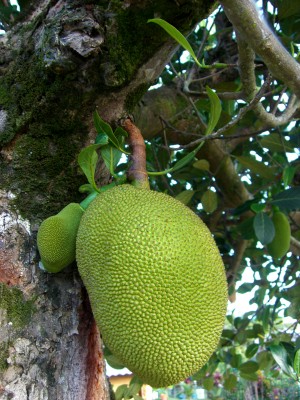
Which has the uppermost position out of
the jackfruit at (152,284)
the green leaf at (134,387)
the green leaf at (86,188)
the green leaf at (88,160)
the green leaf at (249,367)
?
the green leaf at (88,160)

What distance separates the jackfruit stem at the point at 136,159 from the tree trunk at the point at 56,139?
46mm

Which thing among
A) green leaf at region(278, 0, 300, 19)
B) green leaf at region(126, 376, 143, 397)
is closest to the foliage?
green leaf at region(278, 0, 300, 19)

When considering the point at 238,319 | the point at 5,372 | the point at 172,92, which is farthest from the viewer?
the point at 238,319

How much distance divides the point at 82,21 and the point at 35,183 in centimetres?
32

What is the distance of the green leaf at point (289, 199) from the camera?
157 cm

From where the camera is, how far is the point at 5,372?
74cm

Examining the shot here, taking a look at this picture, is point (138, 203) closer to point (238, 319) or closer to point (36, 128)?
point (36, 128)

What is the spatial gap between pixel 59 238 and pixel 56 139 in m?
0.21

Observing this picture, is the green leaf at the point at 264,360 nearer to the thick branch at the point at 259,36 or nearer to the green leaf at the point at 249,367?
the green leaf at the point at 249,367

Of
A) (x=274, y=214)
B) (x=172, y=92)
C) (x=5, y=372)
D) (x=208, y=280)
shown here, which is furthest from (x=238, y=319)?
(x=5, y=372)

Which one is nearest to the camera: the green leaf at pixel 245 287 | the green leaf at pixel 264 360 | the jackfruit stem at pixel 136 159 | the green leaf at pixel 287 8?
the jackfruit stem at pixel 136 159

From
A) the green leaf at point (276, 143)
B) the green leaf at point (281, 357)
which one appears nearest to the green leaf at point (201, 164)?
the green leaf at point (276, 143)

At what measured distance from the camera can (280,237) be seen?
64.7 inches

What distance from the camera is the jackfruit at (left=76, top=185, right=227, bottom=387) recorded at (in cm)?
78
